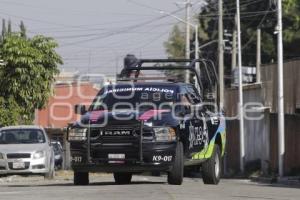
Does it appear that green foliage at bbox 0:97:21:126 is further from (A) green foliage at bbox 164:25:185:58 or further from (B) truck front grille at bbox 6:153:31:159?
(A) green foliage at bbox 164:25:185:58

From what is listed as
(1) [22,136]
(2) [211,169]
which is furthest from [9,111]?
(2) [211,169]

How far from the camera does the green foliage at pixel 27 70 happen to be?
35.6m

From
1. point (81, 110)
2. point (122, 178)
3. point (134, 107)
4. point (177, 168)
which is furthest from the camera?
point (122, 178)

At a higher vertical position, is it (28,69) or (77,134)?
(28,69)

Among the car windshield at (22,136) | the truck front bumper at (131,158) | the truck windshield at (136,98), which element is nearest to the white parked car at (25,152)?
the car windshield at (22,136)

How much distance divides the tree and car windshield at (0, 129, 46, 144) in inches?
414

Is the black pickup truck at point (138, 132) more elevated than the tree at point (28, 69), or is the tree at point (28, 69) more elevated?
the tree at point (28, 69)

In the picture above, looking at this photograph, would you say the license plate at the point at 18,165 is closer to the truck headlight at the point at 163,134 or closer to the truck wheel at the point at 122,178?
the truck wheel at the point at 122,178

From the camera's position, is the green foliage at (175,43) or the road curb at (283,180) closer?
the road curb at (283,180)

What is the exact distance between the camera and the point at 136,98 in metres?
17.4

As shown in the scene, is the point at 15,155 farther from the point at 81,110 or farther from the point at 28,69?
the point at 28,69

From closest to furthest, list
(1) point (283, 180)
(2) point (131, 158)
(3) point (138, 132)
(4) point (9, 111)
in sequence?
(3) point (138, 132)
(2) point (131, 158)
(1) point (283, 180)
(4) point (9, 111)

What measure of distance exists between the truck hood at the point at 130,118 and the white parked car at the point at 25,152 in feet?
25.7

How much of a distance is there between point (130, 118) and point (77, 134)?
3.45 feet
